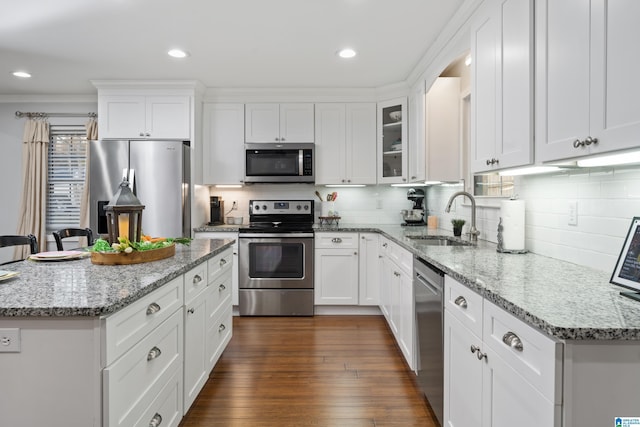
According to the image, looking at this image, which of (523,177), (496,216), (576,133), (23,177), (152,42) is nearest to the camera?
(576,133)

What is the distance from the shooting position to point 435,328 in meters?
1.91

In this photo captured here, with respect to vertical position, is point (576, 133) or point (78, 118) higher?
point (78, 118)

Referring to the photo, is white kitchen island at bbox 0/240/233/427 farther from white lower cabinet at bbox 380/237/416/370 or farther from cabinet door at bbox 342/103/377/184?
cabinet door at bbox 342/103/377/184

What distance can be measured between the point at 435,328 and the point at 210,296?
1399mm

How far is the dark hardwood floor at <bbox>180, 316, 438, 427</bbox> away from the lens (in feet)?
6.79

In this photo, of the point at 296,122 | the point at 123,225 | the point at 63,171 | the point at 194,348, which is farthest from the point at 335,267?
the point at 63,171

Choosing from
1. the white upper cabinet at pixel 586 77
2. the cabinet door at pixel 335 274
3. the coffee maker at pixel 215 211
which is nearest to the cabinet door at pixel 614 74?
the white upper cabinet at pixel 586 77

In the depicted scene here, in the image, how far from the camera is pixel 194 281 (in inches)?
79.5

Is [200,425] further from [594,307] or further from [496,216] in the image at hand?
[496,216]

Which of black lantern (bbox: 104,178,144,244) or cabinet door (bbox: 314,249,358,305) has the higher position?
black lantern (bbox: 104,178,144,244)

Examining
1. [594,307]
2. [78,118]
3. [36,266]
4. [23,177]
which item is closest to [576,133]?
[594,307]

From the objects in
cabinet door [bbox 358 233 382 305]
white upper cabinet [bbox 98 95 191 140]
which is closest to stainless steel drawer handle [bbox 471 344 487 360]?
cabinet door [bbox 358 233 382 305]

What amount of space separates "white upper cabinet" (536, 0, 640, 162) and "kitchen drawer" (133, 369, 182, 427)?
A: 1913 mm

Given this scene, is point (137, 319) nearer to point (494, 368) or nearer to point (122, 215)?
point (122, 215)
